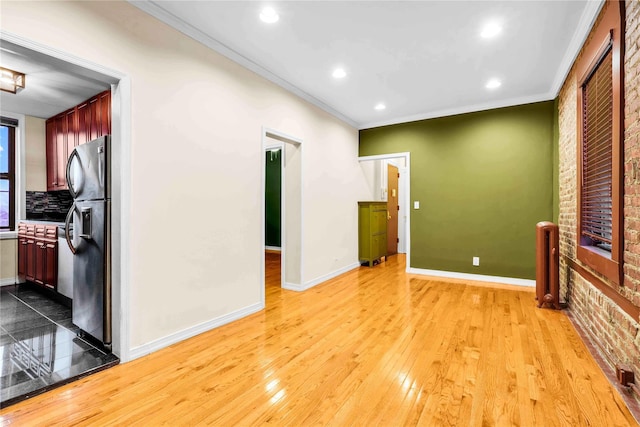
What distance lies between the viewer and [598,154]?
2.48 metres

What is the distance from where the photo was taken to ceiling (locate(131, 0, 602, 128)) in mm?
2354

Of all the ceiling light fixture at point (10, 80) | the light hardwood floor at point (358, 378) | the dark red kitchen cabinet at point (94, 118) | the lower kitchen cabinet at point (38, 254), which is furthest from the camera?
the lower kitchen cabinet at point (38, 254)

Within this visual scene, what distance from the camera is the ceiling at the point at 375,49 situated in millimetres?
2338

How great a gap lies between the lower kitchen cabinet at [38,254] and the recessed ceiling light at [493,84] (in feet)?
18.2

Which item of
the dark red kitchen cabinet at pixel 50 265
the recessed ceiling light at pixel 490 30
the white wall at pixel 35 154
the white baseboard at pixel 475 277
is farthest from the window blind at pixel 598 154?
the white wall at pixel 35 154

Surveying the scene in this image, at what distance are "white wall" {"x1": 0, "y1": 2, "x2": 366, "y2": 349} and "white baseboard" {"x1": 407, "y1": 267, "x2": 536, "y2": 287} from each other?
117 inches

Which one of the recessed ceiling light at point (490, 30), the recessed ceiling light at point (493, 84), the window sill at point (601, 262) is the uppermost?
the recessed ceiling light at point (493, 84)

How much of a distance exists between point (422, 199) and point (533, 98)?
6.78 feet

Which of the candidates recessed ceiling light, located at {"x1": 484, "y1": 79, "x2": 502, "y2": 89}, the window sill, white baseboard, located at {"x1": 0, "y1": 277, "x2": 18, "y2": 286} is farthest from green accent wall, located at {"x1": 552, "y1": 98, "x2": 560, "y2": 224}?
white baseboard, located at {"x1": 0, "y1": 277, "x2": 18, "y2": 286}

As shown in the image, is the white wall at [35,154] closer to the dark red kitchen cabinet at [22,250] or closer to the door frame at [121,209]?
the dark red kitchen cabinet at [22,250]

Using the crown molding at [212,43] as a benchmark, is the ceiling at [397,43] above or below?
above

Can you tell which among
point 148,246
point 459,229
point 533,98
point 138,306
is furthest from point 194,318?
point 533,98

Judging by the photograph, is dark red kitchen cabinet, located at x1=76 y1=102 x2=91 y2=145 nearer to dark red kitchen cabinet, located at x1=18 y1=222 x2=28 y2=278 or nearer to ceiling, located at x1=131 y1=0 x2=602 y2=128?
ceiling, located at x1=131 y1=0 x2=602 y2=128

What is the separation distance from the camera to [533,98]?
166 inches
